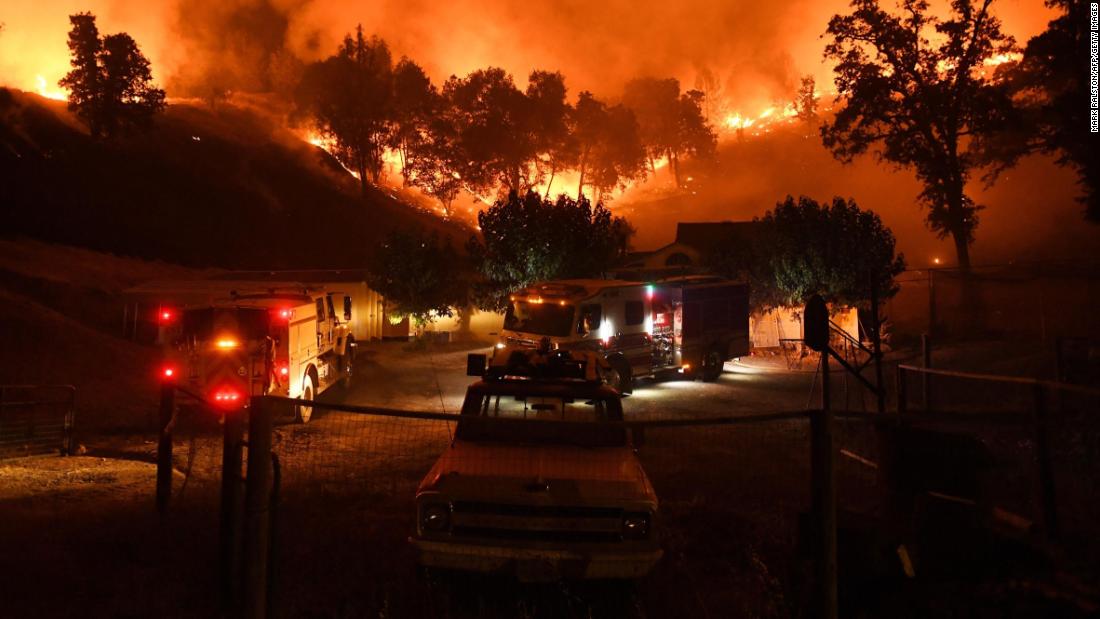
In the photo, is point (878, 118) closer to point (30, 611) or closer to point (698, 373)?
point (698, 373)

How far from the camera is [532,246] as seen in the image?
32656 millimetres

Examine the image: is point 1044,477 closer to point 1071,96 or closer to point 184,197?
point 1071,96

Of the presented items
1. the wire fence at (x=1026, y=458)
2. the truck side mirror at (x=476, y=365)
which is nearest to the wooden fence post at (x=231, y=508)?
the truck side mirror at (x=476, y=365)

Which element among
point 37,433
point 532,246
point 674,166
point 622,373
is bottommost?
Result: point 37,433

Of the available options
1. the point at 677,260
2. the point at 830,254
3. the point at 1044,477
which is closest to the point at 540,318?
the point at 1044,477

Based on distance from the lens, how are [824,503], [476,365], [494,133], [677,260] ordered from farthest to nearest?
[494,133]
[677,260]
[476,365]
[824,503]

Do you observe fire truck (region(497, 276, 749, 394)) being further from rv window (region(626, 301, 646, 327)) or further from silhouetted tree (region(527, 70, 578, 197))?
silhouetted tree (region(527, 70, 578, 197))

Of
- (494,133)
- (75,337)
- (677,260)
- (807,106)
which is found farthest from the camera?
(807,106)

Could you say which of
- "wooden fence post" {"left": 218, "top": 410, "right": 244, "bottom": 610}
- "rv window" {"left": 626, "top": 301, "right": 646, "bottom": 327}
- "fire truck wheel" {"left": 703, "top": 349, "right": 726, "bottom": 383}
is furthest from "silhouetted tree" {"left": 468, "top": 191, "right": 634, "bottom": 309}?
"wooden fence post" {"left": 218, "top": 410, "right": 244, "bottom": 610}

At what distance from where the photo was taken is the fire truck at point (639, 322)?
18.8m

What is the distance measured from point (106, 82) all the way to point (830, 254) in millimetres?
52613

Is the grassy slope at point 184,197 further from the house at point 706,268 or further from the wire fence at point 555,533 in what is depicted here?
the wire fence at point 555,533

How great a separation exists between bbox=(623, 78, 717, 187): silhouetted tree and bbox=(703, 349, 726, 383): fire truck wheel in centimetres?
7615

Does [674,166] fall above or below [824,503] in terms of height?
above
